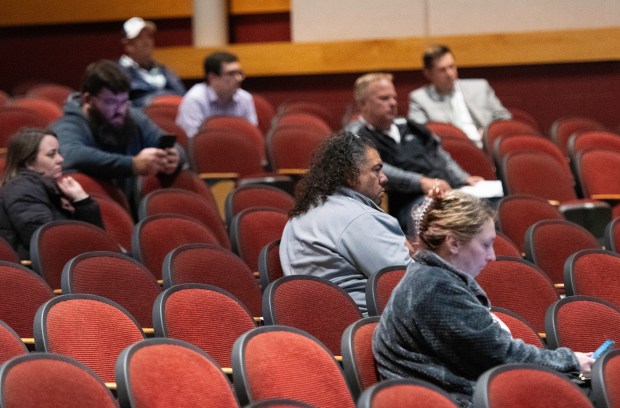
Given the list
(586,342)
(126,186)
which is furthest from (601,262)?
(126,186)

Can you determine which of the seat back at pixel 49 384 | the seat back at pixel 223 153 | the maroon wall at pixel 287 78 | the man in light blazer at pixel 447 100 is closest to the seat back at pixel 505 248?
the seat back at pixel 223 153

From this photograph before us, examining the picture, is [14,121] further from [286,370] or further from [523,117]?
[286,370]

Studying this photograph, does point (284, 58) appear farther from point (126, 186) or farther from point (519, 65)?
point (126, 186)

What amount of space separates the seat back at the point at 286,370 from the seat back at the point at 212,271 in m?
0.76

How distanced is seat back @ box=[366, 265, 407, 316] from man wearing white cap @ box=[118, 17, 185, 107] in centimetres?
395

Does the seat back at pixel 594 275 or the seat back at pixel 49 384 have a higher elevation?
the seat back at pixel 49 384

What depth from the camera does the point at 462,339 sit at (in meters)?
2.30

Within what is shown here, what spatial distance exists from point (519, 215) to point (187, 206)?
1.18 m

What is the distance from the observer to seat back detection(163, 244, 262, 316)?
316 centimetres

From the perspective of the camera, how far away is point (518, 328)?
280 cm

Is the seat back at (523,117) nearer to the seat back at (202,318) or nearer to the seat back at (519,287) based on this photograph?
the seat back at (519,287)

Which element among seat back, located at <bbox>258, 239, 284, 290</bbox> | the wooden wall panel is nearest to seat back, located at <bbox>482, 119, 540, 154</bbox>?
seat back, located at <bbox>258, 239, 284, 290</bbox>

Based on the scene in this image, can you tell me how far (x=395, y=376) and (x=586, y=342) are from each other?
0.69 metres

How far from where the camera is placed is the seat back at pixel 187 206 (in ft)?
13.2
